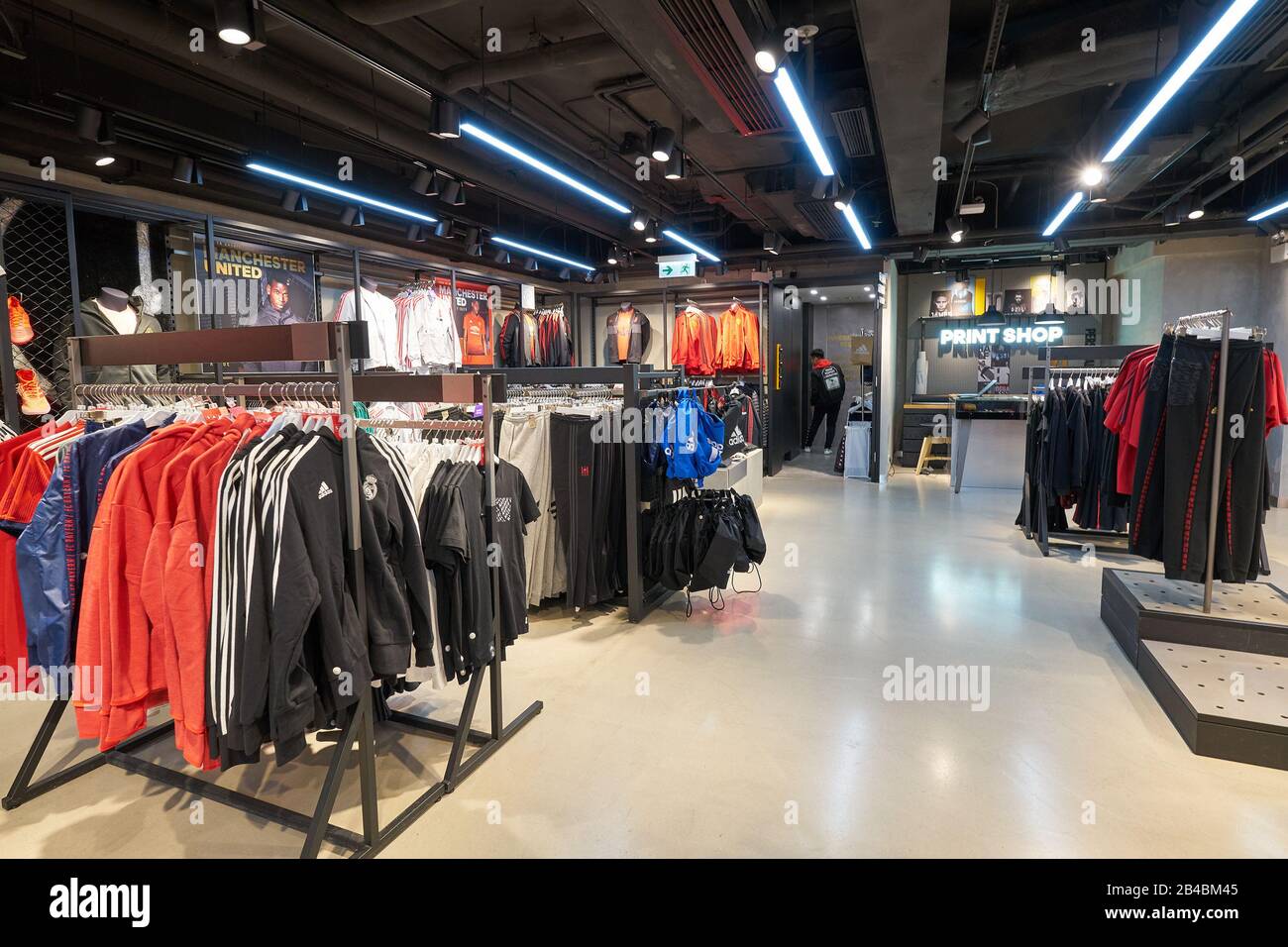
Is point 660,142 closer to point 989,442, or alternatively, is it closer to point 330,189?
point 330,189

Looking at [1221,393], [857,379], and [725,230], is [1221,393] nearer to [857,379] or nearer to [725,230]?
→ [725,230]

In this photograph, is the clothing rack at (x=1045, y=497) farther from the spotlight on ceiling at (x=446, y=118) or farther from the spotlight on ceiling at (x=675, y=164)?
the spotlight on ceiling at (x=446, y=118)

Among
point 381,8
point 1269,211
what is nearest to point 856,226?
point 1269,211

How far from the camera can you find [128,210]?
17.6ft

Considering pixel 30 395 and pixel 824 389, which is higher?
pixel 824 389

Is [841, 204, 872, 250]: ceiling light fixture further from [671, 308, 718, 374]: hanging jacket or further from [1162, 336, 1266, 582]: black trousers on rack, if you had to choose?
[1162, 336, 1266, 582]: black trousers on rack

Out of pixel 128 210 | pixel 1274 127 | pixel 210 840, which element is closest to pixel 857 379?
pixel 1274 127

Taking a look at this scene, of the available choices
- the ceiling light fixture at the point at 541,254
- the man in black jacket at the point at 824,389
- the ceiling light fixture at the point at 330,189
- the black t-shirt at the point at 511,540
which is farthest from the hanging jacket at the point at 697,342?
the black t-shirt at the point at 511,540

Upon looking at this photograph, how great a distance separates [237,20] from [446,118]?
4.89ft

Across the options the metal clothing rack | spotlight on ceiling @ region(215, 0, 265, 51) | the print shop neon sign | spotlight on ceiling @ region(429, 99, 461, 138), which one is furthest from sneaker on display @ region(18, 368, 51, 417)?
the print shop neon sign

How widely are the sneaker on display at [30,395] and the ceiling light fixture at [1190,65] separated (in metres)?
7.18

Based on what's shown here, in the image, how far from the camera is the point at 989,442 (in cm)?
877

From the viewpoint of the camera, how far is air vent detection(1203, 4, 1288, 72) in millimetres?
3562

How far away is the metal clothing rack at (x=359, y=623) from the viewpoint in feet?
6.57
